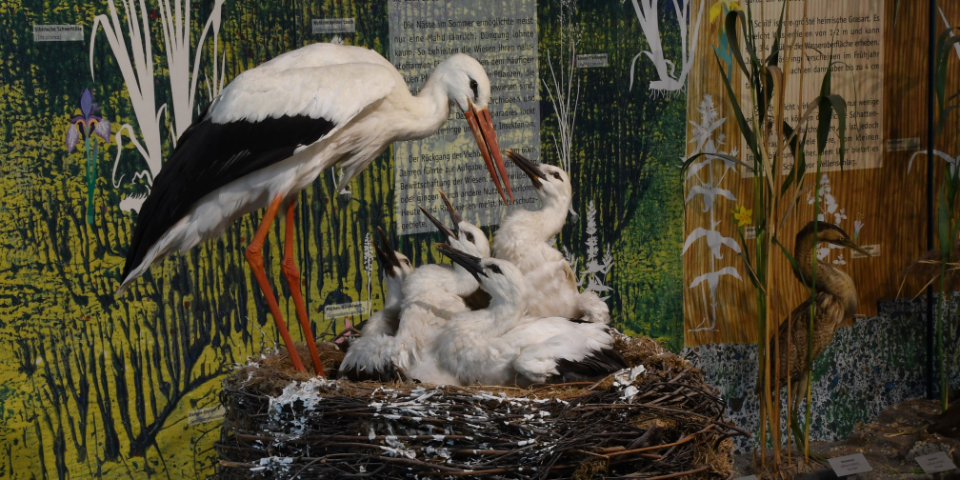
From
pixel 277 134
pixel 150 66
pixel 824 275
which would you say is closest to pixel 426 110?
pixel 277 134

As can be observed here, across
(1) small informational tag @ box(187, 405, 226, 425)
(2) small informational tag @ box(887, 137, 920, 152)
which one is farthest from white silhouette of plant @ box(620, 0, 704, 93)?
(1) small informational tag @ box(187, 405, 226, 425)

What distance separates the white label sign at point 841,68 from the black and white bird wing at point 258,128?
5.18 feet

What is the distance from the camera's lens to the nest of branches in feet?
4.73

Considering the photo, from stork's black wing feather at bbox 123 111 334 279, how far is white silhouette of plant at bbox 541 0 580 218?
3.56 feet

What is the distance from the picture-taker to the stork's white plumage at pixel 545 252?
1.91m

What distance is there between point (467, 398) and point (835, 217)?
6.19 ft

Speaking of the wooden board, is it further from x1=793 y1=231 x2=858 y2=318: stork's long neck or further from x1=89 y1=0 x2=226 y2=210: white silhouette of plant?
x1=89 y1=0 x2=226 y2=210: white silhouette of plant

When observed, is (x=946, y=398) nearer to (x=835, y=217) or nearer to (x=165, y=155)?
(x=835, y=217)

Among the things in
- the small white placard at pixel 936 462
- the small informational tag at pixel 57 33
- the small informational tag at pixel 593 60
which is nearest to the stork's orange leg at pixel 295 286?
the small informational tag at pixel 57 33

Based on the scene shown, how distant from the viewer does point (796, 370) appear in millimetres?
2492

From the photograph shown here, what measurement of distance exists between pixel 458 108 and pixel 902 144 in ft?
5.39

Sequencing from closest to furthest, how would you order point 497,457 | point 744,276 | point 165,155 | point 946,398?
1. point 497,457
2. point 165,155
3. point 744,276
4. point 946,398

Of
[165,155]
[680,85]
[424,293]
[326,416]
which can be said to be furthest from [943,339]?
[165,155]

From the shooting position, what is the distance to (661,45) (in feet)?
8.30
